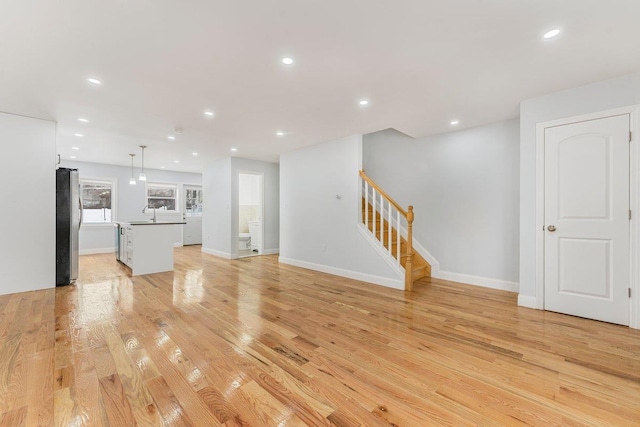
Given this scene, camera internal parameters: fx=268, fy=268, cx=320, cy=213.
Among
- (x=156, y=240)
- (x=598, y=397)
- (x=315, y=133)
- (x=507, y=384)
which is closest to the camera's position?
(x=598, y=397)

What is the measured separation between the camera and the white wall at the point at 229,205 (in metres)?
6.66

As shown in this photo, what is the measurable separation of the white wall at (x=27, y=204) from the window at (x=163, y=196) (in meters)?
4.66

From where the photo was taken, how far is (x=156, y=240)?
516 cm

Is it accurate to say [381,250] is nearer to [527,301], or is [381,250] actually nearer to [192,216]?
[527,301]

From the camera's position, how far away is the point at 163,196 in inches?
352

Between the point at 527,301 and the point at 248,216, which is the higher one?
the point at 248,216

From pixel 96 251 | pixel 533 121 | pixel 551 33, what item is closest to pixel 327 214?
pixel 533 121

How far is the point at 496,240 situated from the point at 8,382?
5.39 m

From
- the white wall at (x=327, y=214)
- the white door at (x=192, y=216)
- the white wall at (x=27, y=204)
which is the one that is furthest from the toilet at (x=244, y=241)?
the white wall at (x=27, y=204)

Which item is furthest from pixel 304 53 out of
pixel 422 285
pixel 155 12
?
pixel 422 285

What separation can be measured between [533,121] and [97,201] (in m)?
9.96

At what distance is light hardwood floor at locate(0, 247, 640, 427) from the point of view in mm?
1551

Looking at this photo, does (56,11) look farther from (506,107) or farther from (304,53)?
(506,107)

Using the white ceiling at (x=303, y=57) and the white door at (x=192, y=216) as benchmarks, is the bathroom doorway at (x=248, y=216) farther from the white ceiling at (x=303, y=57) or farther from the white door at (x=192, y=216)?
the white ceiling at (x=303, y=57)
